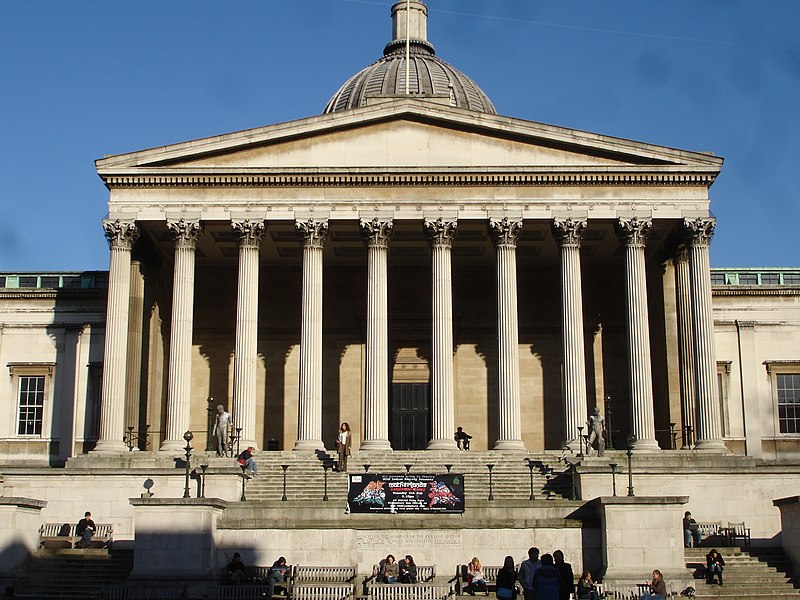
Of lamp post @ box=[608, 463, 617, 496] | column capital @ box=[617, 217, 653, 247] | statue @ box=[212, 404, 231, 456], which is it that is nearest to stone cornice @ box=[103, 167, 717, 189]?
column capital @ box=[617, 217, 653, 247]

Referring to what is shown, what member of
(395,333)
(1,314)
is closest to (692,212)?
(395,333)

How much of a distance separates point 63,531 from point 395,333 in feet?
Answer: 63.2

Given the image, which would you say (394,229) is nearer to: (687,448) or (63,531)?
(687,448)

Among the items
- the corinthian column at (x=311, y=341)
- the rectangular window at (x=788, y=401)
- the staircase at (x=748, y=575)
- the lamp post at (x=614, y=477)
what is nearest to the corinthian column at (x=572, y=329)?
the lamp post at (x=614, y=477)

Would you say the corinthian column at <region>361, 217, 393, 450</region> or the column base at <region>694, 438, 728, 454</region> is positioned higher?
the corinthian column at <region>361, 217, 393, 450</region>

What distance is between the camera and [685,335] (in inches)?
1871

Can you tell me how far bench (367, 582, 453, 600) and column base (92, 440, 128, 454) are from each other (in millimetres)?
18061

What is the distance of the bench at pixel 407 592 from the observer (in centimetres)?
2966

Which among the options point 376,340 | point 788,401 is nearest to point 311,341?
point 376,340

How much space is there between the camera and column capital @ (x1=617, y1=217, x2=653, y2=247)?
46719 mm

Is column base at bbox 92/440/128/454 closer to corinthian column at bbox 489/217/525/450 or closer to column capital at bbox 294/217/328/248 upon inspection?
column capital at bbox 294/217/328/248

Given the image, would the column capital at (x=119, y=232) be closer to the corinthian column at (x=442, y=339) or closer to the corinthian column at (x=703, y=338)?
the corinthian column at (x=442, y=339)

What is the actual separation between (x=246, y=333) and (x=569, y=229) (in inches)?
532

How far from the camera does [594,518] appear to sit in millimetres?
34312
